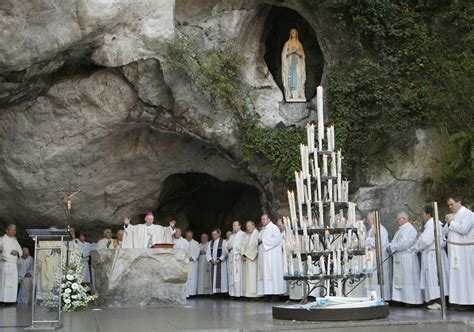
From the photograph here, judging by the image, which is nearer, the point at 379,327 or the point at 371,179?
the point at 379,327

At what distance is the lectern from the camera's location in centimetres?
884

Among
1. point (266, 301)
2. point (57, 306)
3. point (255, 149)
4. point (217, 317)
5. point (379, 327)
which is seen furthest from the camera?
point (255, 149)

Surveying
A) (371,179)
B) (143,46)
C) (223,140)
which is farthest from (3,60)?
(371,179)

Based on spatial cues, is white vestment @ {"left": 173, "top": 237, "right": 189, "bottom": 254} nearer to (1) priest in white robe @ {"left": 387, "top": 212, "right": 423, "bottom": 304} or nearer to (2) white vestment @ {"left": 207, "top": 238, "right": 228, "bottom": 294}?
(2) white vestment @ {"left": 207, "top": 238, "right": 228, "bottom": 294}

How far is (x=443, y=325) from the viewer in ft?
27.3

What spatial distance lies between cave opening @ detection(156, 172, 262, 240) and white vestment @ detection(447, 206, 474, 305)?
32.0ft

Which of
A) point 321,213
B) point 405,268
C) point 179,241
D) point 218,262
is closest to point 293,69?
point 218,262

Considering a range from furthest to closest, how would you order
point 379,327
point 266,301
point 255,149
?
1. point 255,149
2. point 266,301
3. point 379,327

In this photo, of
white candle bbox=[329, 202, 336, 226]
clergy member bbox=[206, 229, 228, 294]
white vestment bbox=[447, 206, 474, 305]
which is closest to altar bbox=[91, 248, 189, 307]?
clergy member bbox=[206, 229, 228, 294]

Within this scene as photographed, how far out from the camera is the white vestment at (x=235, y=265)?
1506 cm

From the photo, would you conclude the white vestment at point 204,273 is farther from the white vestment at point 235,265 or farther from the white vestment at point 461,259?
the white vestment at point 461,259

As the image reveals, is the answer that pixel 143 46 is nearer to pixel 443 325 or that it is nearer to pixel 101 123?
pixel 101 123

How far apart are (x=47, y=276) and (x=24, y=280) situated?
27.4ft

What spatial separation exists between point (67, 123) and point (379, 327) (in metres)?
9.93
